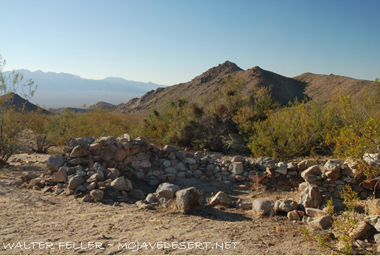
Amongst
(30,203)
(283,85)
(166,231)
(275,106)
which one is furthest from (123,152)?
(283,85)

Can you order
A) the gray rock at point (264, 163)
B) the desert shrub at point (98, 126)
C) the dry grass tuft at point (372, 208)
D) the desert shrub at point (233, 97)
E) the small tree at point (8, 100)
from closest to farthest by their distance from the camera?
the dry grass tuft at point (372, 208) < the gray rock at point (264, 163) < the small tree at point (8, 100) < the desert shrub at point (98, 126) < the desert shrub at point (233, 97)

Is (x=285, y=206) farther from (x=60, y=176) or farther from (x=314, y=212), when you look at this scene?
(x=60, y=176)

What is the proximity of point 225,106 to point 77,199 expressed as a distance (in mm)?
8963

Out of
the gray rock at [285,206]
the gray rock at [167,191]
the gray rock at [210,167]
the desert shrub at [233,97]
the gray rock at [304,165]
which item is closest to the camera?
the gray rock at [285,206]

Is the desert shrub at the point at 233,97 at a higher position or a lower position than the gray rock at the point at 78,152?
higher

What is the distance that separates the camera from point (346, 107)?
216 inches

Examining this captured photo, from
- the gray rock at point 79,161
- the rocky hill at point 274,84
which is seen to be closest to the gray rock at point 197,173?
the gray rock at point 79,161

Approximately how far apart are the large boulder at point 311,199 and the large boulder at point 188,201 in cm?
216

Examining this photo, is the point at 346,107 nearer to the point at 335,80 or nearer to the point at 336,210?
the point at 336,210

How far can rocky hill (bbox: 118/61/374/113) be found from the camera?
45531 mm

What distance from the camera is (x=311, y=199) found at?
5.55 metres

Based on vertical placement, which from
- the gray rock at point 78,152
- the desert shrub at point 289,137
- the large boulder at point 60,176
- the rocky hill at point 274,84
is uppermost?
the rocky hill at point 274,84

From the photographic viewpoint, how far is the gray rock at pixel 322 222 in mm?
4562

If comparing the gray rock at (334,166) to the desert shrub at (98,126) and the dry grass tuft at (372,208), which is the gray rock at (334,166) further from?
the desert shrub at (98,126)
